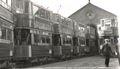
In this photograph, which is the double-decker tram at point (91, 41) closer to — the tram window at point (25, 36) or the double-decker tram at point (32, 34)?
the double-decker tram at point (32, 34)

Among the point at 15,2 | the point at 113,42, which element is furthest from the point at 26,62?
the point at 113,42

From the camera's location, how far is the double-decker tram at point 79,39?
2684 centimetres

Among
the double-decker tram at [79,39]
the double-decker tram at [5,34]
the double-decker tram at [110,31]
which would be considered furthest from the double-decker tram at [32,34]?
the double-decker tram at [110,31]

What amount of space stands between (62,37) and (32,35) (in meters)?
6.47

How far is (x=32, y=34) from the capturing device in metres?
15.7

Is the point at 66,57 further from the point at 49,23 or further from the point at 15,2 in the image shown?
the point at 15,2

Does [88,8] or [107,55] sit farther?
[88,8]

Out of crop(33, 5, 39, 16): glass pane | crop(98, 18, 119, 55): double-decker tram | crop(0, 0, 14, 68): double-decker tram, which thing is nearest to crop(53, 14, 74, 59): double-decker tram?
crop(33, 5, 39, 16): glass pane

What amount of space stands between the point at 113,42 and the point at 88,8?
19.9 meters

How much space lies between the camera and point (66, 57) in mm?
23453

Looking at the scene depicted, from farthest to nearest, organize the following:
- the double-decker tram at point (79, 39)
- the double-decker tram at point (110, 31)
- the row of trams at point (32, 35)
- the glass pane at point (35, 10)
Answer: the double-decker tram at point (110, 31) < the double-decker tram at point (79, 39) < the glass pane at point (35, 10) < the row of trams at point (32, 35)

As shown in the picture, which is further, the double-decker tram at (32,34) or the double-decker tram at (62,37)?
the double-decker tram at (62,37)

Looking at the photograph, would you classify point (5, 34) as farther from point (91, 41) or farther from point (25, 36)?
point (91, 41)

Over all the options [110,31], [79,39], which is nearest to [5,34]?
[79,39]
